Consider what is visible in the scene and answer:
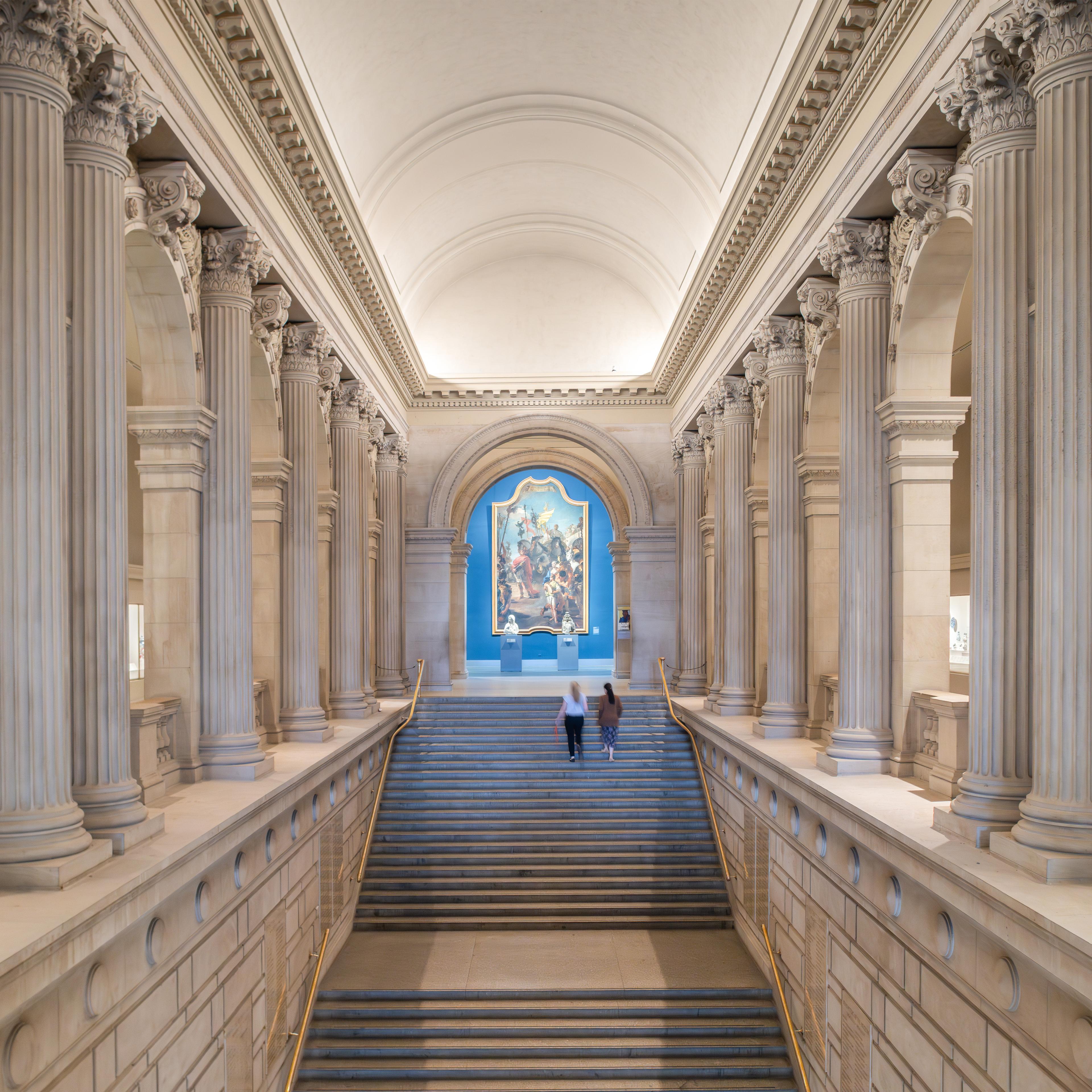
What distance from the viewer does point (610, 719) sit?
1636 centimetres

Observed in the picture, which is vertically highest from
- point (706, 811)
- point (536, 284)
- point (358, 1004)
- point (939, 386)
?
point (536, 284)

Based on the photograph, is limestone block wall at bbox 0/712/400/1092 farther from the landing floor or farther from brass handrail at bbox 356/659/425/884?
brass handrail at bbox 356/659/425/884

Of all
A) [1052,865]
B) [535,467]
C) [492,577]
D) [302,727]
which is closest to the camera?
[1052,865]

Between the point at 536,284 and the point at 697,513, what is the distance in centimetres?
702

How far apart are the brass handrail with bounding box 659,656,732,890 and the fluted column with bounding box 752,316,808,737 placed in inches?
83.6

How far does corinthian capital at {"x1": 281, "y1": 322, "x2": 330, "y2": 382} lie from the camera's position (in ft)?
45.0

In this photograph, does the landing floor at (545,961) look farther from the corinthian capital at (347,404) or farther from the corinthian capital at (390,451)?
the corinthian capital at (390,451)

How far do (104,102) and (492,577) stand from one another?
27274 mm

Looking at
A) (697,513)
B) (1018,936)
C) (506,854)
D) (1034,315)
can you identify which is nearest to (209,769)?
(506,854)

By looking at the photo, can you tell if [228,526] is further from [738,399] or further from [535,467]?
[535,467]

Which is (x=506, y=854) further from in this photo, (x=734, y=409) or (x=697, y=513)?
(x=697, y=513)

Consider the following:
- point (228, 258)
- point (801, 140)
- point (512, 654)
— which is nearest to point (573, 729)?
point (228, 258)

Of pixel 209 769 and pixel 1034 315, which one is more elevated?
pixel 1034 315

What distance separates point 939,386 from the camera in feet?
31.4
